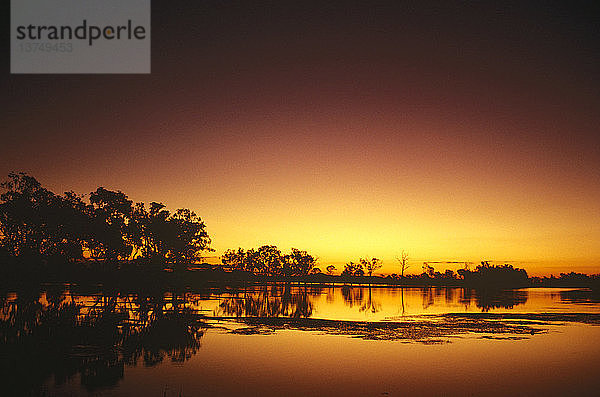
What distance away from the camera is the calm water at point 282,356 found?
806 inches

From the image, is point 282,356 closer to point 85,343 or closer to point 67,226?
point 85,343

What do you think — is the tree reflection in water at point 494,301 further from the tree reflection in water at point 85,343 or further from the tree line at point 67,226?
the tree line at point 67,226

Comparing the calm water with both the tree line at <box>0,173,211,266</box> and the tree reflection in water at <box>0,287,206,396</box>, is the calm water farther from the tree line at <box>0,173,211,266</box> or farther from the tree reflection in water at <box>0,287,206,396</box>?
the tree line at <box>0,173,211,266</box>

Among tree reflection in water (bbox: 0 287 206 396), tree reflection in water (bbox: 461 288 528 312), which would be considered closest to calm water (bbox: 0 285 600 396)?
tree reflection in water (bbox: 0 287 206 396)

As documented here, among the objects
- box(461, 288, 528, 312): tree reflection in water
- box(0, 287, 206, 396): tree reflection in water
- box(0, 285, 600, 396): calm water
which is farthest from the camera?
box(461, 288, 528, 312): tree reflection in water

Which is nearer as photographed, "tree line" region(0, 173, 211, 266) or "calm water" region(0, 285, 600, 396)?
"calm water" region(0, 285, 600, 396)

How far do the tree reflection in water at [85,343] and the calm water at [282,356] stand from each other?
6cm

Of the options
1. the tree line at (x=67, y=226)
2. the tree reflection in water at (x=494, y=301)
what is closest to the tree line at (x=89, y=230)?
the tree line at (x=67, y=226)

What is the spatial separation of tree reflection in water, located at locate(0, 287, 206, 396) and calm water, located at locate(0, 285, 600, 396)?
60 millimetres

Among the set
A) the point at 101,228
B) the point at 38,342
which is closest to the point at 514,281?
the point at 101,228

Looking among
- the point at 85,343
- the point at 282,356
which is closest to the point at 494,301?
the point at 282,356

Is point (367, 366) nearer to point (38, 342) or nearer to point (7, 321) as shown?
point (38, 342)

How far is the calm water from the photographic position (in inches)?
806

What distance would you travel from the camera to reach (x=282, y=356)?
1072 inches
